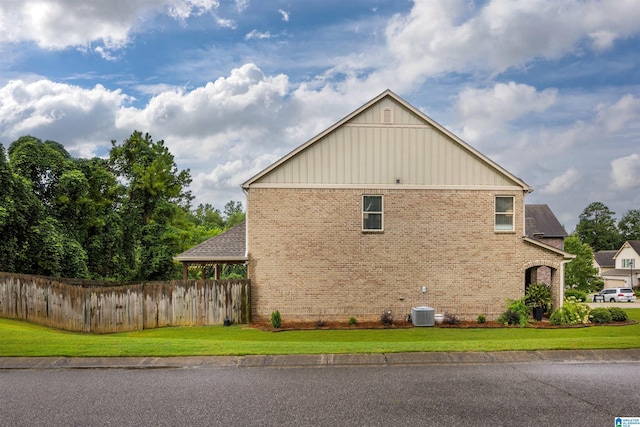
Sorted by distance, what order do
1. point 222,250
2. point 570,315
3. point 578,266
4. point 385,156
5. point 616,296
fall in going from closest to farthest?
point 570,315 → point 385,156 → point 222,250 → point 616,296 → point 578,266

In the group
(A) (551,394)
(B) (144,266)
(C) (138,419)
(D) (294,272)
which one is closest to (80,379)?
(C) (138,419)

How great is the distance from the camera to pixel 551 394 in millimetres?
7895

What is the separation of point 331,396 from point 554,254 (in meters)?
19.2

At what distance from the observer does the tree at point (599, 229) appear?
109 m

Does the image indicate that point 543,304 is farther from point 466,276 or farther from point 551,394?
point 551,394

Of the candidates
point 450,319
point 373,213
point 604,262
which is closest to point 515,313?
point 450,319

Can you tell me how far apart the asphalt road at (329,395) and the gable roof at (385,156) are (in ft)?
46.1

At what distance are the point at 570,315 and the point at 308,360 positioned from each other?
17.2 meters

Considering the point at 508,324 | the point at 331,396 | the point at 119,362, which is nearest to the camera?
the point at 331,396

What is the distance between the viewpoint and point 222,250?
2420 cm

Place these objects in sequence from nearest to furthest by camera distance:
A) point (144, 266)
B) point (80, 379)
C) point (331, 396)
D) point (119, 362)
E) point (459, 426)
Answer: point (459, 426) < point (331, 396) < point (80, 379) < point (119, 362) < point (144, 266)

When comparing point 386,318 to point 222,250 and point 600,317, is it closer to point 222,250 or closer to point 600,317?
point 222,250

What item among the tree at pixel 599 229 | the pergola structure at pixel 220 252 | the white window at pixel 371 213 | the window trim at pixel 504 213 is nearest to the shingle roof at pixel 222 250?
the pergola structure at pixel 220 252

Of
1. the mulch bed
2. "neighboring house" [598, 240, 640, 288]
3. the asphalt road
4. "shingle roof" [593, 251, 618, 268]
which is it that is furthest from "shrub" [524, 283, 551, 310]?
"shingle roof" [593, 251, 618, 268]
